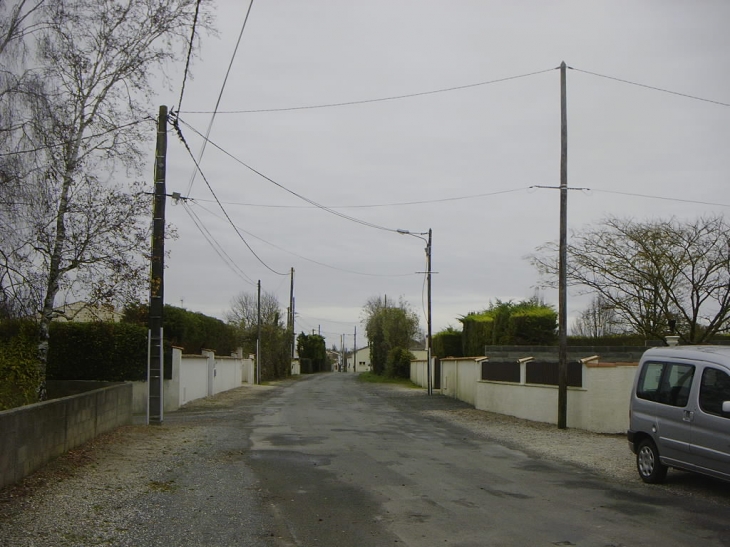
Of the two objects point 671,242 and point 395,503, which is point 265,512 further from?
point 671,242

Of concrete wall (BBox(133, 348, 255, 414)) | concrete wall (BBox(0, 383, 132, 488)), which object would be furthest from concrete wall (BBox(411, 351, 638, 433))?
concrete wall (BBox(0, 383, 132, 488))

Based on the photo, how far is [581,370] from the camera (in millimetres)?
17625

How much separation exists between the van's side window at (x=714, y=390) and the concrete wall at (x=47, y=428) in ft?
27.4

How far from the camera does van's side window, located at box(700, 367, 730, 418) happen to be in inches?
355

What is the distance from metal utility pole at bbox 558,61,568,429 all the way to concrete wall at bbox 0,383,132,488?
10192mm

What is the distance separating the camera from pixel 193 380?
1104 inches

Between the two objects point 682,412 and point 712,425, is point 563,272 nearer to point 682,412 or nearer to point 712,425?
point 682,412

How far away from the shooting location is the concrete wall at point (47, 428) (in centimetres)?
841

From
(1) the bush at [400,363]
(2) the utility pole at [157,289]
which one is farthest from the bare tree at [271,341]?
(2) the utility pole at [157,289]

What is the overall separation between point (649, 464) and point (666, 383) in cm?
116

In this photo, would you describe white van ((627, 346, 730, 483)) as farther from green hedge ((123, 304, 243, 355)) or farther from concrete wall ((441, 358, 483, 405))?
green hedge ((123, 304, 243, 355))

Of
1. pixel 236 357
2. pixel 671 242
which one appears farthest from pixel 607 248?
pixel 236 357

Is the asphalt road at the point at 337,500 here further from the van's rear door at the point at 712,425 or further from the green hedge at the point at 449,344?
the green hedge at the point at 449,344

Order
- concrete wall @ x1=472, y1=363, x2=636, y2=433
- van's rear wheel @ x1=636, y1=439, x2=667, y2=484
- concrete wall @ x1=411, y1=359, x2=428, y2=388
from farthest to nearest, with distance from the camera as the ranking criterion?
concrete wall @ x1=411, y1=359, x2=428, y2=388
concrete wall @ x1=472, y1=363, x2=636, y2=433
van's rear wheel @ x1=636, y1=439, x2=667, y2=484
